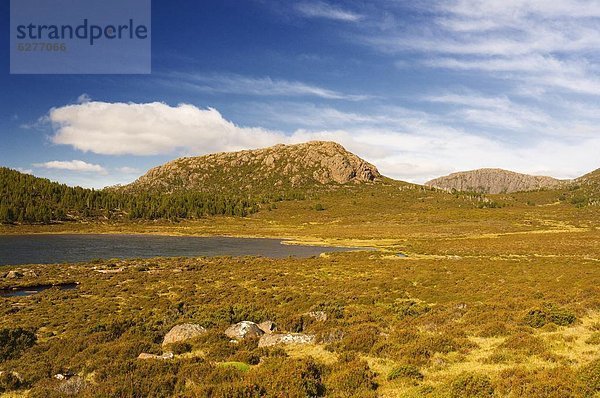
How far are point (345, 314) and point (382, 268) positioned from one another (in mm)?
28253

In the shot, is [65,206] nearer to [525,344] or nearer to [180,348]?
[180,348]

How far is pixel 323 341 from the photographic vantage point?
1845cm

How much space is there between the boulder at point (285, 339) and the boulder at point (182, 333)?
12.9ft

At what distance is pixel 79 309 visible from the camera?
1185 inches

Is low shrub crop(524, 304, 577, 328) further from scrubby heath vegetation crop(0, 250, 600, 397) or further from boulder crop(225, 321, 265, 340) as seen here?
boulder crop(225, 321, 265, 340)

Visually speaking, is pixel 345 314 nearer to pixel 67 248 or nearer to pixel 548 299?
pixel 548 299

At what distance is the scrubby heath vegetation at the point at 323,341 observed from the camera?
12336 millimetres

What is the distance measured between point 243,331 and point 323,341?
4.70 metres

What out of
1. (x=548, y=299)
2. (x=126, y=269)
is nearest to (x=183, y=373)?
(x=548, y=299)

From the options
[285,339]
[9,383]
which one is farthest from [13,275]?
[285,339]

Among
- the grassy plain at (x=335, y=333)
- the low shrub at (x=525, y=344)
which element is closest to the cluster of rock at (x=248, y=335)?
the grassy plain at (x=335, y=333)

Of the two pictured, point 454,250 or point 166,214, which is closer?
point 454,250

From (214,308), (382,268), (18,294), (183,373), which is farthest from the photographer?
(382,268)

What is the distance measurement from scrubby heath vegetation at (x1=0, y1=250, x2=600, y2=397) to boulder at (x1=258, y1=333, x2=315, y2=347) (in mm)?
486
